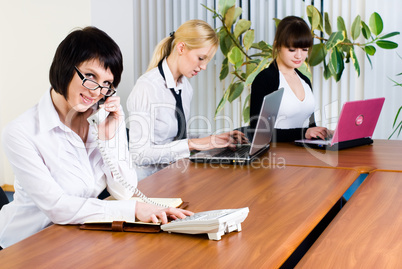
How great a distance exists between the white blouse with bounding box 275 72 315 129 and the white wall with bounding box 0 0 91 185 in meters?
2.20

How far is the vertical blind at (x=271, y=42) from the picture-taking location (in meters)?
4.40

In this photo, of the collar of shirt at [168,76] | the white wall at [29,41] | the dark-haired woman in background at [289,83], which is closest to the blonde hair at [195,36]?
the collar of shirt at [168,76]

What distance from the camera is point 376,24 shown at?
4152 millimetres

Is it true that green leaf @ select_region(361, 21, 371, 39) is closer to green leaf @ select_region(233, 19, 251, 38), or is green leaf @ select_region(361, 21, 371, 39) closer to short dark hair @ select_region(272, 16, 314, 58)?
green leaf @ select_region(233, 19, 251, 38)

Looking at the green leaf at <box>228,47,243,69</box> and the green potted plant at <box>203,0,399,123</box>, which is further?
the green leaf at <box>228,47,243,69</box>

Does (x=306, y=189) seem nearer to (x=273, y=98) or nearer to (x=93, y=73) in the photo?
(x=273, y=98)

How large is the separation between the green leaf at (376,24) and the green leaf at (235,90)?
1161mm

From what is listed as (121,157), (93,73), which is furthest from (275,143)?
(93,73)

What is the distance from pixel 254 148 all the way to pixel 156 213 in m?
1.03

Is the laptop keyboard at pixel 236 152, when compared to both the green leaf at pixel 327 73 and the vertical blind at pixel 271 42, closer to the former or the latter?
the vertical blind at pixel 271 42

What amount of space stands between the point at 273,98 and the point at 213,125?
2.54 m

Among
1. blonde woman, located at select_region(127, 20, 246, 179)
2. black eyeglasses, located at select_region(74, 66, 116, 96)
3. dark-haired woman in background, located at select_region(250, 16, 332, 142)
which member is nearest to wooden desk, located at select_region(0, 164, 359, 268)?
black eyeglasses, located at select_region(74, 66, 116, 96)

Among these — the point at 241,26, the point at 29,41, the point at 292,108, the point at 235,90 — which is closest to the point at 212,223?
the point at 292,108

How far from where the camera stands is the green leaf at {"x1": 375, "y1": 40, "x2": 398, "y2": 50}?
411cm
